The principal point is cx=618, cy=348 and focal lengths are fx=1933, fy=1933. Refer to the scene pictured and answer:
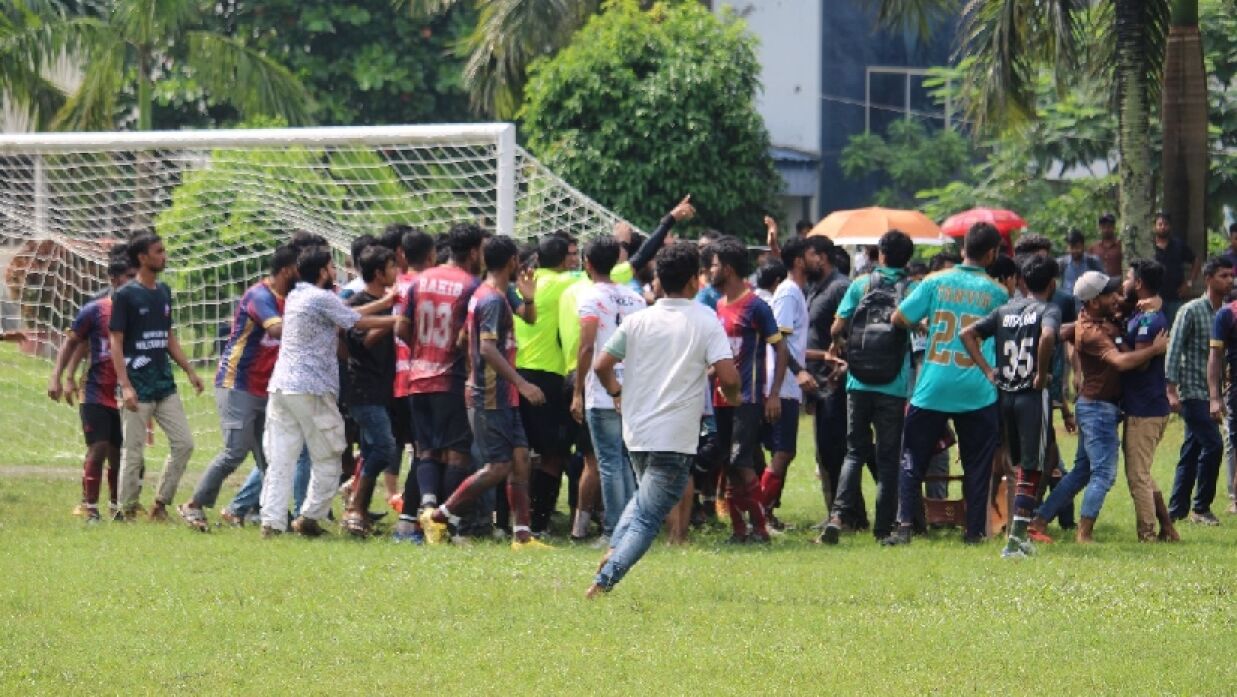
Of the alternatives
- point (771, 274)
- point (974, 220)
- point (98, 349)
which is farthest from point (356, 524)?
point (974, 220)

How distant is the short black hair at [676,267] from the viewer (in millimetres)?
9242

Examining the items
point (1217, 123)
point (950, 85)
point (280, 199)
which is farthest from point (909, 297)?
point (950, 85)

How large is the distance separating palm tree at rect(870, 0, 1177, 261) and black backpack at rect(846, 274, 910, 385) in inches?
342

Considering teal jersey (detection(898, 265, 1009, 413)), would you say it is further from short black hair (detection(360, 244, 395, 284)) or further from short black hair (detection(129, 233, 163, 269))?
short black hair (detection(129, 233, 163, 269))

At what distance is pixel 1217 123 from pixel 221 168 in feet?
51.6

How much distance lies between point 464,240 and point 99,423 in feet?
10.1

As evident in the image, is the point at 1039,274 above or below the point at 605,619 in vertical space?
above

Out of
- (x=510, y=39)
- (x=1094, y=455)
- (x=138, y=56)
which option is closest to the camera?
(x=1094, y=455)

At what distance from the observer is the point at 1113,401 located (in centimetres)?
1159

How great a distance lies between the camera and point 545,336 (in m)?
12.1

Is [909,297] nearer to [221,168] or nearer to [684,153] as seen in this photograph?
[221,168]

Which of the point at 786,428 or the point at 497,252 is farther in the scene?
the point at 786,428

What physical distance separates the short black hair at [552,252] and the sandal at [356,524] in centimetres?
196

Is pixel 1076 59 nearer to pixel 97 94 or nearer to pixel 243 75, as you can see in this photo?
pixel 243 75
